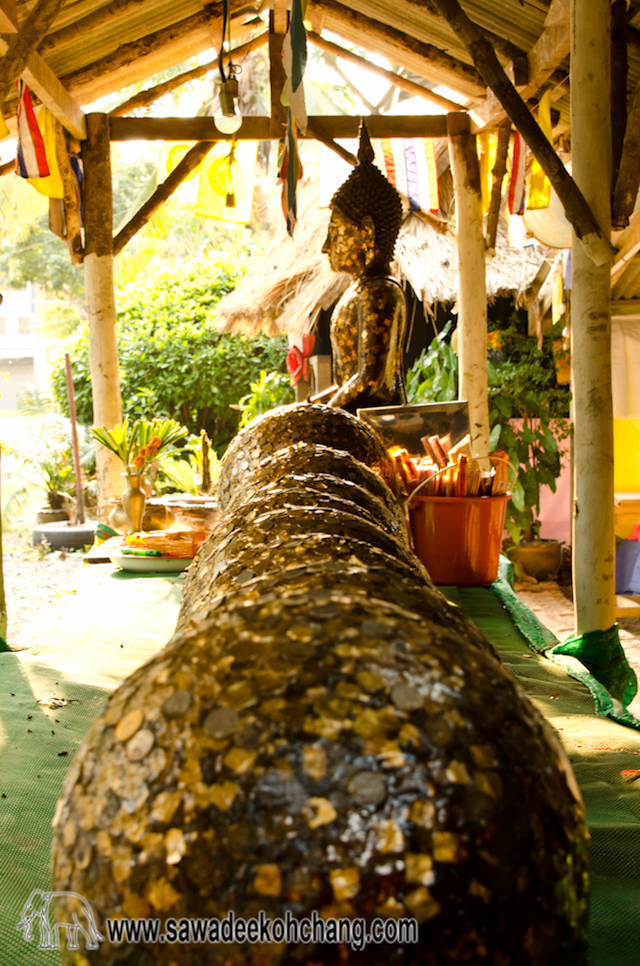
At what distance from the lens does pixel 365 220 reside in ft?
8.60

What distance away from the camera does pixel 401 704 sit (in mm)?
441

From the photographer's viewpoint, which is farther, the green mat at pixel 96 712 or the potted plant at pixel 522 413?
the potted plant at pixel 522 413

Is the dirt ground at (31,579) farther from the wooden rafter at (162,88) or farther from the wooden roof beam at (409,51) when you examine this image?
the wooden roof beam at (409,51)

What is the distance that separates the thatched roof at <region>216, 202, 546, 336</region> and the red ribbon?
0.78 ft

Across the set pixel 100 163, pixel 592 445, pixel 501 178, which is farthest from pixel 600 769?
pixel 100 163

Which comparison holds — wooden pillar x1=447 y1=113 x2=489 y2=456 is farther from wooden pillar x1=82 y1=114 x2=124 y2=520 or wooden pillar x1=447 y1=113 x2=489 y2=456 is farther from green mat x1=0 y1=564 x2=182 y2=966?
green mat x1=0 y1=564 x2=182 y2=966

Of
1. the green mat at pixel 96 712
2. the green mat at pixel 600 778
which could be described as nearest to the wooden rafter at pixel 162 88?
the green mat at pixel 96 712

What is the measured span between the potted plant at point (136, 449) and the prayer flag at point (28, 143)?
149 centimetres

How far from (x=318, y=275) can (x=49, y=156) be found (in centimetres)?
341

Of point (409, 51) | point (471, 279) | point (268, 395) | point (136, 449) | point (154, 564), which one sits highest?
point (409, 51)

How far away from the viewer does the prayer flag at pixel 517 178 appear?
13.7 ft

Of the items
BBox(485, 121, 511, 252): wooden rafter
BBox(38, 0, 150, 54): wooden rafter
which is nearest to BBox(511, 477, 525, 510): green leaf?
BBox(485, 121, 511, 252): wooden rafter

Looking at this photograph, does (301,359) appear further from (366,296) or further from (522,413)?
(366,296)

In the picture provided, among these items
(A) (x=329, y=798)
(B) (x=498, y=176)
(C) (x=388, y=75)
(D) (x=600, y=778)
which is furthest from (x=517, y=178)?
(A) (x=329, y=798)
